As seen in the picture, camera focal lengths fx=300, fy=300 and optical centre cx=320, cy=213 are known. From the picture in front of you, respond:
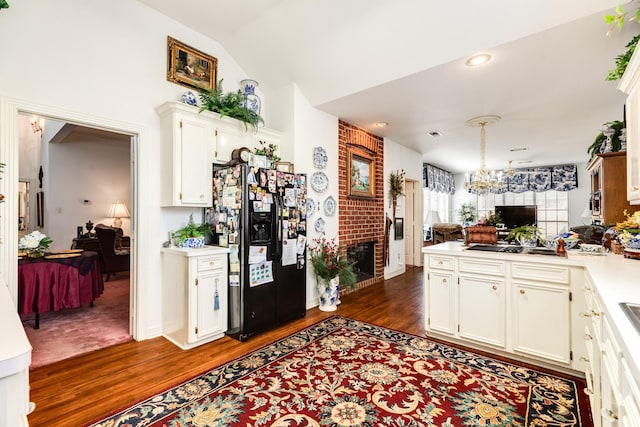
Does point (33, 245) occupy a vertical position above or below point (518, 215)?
below

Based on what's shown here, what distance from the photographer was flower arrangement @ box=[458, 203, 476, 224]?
361 inches

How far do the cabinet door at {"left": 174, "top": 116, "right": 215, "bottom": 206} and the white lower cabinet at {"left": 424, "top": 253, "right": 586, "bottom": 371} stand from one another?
236 centimetres

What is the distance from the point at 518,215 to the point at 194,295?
920 cm

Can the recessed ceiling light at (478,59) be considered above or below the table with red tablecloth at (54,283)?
above

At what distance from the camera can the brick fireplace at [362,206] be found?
14.6 ft

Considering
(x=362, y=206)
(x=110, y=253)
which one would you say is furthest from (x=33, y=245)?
(x=362, y=206)

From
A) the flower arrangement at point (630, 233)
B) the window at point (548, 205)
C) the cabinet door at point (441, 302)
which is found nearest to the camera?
the flower arrangement at point (630, 233)

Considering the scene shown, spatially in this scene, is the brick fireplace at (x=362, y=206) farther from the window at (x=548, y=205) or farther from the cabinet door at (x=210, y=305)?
the window at (x=548, y=205)

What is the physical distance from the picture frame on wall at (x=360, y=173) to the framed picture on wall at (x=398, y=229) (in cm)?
99

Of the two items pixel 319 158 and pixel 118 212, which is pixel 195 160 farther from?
pixel 118 212

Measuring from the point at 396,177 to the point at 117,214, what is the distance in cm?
596

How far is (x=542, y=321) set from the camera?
233cm

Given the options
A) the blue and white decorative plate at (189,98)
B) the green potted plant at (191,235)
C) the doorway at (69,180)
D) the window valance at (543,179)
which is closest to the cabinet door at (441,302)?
the green potted plant at (191,235)

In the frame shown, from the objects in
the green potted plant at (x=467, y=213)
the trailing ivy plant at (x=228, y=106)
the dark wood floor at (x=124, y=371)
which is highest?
the trailing ivy plant at (x=228, y=106)
